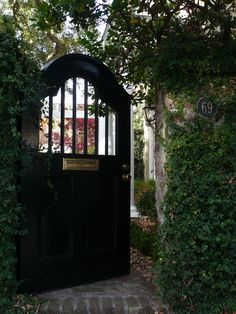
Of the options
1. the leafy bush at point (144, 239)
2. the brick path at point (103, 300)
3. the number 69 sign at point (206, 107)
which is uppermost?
the number 69 sign at point (206, 107)

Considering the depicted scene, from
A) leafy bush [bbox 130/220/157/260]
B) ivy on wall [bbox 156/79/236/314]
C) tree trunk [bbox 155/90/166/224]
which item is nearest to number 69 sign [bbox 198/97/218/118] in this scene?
ivy on wall [bbox 156/79/236/314]

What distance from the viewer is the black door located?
4.36m

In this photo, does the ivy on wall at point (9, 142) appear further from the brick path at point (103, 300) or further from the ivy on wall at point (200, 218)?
the ivy on wall at point (200, 218)

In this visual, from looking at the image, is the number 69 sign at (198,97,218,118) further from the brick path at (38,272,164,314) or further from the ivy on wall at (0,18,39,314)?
the brick path at (38,272,164,314)

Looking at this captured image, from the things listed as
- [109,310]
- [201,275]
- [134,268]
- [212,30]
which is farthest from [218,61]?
[134,268]

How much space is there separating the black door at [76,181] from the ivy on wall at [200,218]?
3.78 ft

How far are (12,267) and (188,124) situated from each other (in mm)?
1991

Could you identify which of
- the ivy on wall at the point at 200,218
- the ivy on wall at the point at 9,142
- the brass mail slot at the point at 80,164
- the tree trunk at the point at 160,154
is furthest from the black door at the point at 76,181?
the ivy on wall at the point at 200,218

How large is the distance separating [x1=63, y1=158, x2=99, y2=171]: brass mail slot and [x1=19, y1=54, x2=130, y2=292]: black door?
11 millimetres

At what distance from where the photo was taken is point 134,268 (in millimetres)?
5590

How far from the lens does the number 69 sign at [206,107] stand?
392 centimetres

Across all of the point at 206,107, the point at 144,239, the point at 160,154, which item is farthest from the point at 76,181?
the point at 144,239

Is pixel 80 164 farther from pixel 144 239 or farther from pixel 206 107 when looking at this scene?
pixel 144 239

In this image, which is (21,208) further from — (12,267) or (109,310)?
(109,310)
